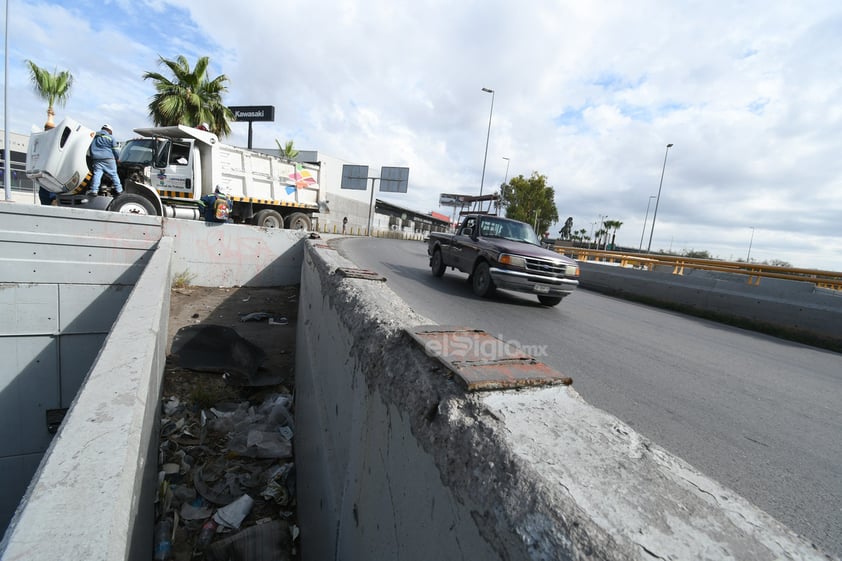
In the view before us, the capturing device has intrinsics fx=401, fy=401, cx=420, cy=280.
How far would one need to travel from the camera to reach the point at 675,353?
18.2 feet

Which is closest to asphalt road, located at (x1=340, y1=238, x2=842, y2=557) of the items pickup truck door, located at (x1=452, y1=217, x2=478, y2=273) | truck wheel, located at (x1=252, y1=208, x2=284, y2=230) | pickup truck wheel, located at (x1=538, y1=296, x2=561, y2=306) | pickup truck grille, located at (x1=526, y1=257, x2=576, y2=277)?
pickup truck wheel, located at (x1=538, y1=296, x2=561, y2=306)

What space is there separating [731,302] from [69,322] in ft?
44.5

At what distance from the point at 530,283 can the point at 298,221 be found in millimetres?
12067

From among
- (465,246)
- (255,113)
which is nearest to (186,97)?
(255,113)

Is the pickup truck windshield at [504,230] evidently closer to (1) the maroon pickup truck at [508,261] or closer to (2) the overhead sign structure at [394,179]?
(1) the maroon pickup truck at [508,261]

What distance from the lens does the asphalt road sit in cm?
256

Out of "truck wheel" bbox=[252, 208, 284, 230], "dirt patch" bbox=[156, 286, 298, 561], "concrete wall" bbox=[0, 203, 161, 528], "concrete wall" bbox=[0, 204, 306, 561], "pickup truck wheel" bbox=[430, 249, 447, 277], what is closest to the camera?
"concrete wall" bbox=[0, 204, 306, 561]

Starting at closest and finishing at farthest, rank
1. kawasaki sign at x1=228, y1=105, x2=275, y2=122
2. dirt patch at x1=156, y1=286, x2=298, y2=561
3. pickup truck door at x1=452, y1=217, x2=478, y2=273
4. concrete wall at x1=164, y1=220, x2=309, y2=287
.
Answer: dirt patch at x1=156, y1=286, x2=298, y2=561 < pickup truck door at x1=452, y1=217, x2=478, y2=273 < concrete wall at x1=164, y1=220, x2=309, y2=287 < kawasaki sign at x1=228, y1=105, x2=275, y2=122

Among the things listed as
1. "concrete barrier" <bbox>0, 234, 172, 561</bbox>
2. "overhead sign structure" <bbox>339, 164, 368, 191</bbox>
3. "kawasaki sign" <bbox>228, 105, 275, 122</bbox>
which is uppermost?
"kawasaki sign" <bbox>228, 105, 275, 122</bbox>

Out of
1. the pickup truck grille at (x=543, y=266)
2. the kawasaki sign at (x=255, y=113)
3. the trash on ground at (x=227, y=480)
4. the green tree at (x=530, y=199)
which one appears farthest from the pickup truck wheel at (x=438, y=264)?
the green tree at (x=530, y=199)

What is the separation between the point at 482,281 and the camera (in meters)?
8.14

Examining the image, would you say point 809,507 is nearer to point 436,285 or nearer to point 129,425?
point 129,425

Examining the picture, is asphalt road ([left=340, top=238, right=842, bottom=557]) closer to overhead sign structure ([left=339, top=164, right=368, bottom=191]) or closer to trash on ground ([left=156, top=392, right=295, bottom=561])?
trash on ground ([left=156, top=392, right=295, bottom=561])

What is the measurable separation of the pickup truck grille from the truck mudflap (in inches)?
3.8
